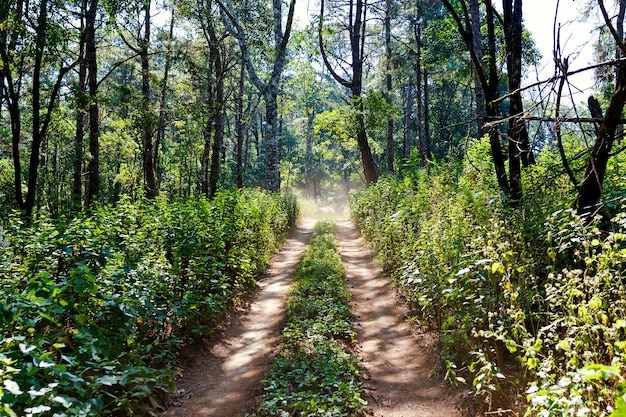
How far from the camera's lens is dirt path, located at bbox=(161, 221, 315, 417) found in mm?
4765

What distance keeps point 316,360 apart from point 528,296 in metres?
2.55

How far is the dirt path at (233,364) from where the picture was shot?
4765 millimetres

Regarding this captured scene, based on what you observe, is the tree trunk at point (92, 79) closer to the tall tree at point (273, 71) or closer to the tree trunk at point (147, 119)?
the tree trunk at point (147, 119)

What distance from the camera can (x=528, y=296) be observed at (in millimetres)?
3838

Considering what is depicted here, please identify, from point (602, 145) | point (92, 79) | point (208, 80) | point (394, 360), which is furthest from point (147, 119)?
point (602, 145)

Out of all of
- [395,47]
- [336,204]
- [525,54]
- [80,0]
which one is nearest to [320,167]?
[336,204]

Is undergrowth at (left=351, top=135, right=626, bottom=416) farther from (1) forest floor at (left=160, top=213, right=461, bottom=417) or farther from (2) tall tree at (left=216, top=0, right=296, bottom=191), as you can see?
(2) tall tree at (left=216, top=0, right=296, bottom=191)

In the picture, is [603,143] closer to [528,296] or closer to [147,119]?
[528,296]

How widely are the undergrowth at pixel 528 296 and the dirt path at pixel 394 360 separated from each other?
1.07 ft

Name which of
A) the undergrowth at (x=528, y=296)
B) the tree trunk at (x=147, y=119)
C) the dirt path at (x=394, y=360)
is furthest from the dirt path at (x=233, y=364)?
the tree trunk at (x=147, y=119)

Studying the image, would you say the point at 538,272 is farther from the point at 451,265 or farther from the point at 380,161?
the point at 380,161

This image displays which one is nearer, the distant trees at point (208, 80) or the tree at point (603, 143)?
the tree at point (603, 143)

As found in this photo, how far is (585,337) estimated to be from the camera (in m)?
2.80

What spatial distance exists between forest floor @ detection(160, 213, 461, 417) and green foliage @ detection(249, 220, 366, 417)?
248 mm
